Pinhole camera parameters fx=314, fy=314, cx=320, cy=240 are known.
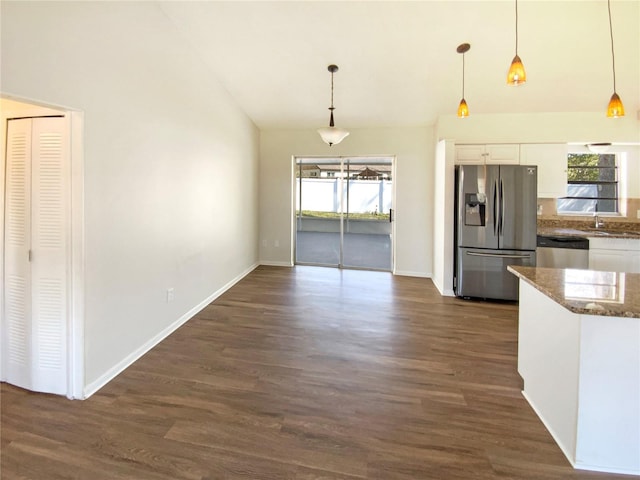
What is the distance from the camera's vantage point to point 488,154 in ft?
15.5

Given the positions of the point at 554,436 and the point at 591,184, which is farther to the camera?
the point at 591,184

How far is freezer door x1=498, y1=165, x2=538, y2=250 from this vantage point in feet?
13.6

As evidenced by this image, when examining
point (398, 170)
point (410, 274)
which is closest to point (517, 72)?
point (398, 170)

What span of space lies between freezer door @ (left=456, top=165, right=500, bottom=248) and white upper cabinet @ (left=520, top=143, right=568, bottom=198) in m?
0.94

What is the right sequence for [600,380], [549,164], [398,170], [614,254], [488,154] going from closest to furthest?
[600,380] → [614,254] → [549,164] → [488,154] → [398,170]

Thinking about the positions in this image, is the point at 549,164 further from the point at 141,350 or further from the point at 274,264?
the point at 141,350

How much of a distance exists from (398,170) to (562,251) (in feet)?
8.95

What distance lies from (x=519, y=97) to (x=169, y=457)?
17.8 ft

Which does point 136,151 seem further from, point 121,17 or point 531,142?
point 531,142

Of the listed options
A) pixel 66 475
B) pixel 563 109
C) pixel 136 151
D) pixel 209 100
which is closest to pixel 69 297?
pixel 66 475

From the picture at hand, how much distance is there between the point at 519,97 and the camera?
14.2 feet

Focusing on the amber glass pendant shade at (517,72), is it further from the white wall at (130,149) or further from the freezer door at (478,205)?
the white wall at (130,149)

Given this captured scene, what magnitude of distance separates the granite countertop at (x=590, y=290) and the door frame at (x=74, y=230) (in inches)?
115

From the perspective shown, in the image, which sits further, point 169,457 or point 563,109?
point 563,109
